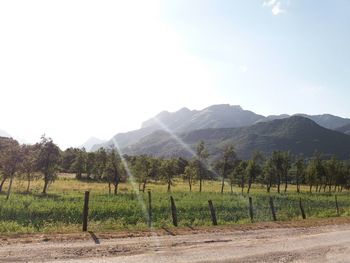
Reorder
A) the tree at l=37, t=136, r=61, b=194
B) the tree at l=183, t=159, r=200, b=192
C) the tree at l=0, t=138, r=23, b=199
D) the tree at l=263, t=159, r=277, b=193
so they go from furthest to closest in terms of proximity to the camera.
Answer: the tree at l=263, t=159, r=277, b=193 → the tree at l=183, t=159, r=200, b=192 → the tree at l=37, t=136, r=61, b=194 → the tree at l=0, t=138, r=23, b=199

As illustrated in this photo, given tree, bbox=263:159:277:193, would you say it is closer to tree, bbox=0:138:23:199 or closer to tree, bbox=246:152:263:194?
tree, bbox=246:152:263:194

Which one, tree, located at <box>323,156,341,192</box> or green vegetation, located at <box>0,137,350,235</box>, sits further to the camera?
tree, located at <box>323,156,341,192</box>

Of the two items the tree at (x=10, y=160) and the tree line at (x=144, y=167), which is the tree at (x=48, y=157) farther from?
the tree at (x=10, y=160)

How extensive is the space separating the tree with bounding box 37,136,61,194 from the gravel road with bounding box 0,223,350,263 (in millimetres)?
53516

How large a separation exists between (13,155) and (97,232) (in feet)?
150

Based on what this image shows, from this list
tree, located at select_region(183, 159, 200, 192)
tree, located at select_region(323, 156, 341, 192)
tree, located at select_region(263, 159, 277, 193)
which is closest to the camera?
tree, located at select_region(183, 159, 200, 192)

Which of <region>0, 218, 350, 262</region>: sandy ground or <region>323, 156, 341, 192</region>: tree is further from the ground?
<region>323, 156, 341, 192</region>: tree

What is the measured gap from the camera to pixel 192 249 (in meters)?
16.0

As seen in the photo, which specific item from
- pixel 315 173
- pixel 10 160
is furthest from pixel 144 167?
pixel 315 173

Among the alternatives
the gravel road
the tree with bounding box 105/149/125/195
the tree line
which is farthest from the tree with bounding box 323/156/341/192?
the gravel road

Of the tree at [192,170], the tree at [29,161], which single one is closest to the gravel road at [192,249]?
the tree at [29,161]

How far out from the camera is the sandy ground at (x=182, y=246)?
1398cm

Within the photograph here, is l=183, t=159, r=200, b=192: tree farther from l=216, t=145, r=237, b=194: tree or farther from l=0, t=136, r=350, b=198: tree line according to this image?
l=216, t=145, r=237, b=194: tree

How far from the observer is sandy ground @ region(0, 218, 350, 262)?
45.9 ft
